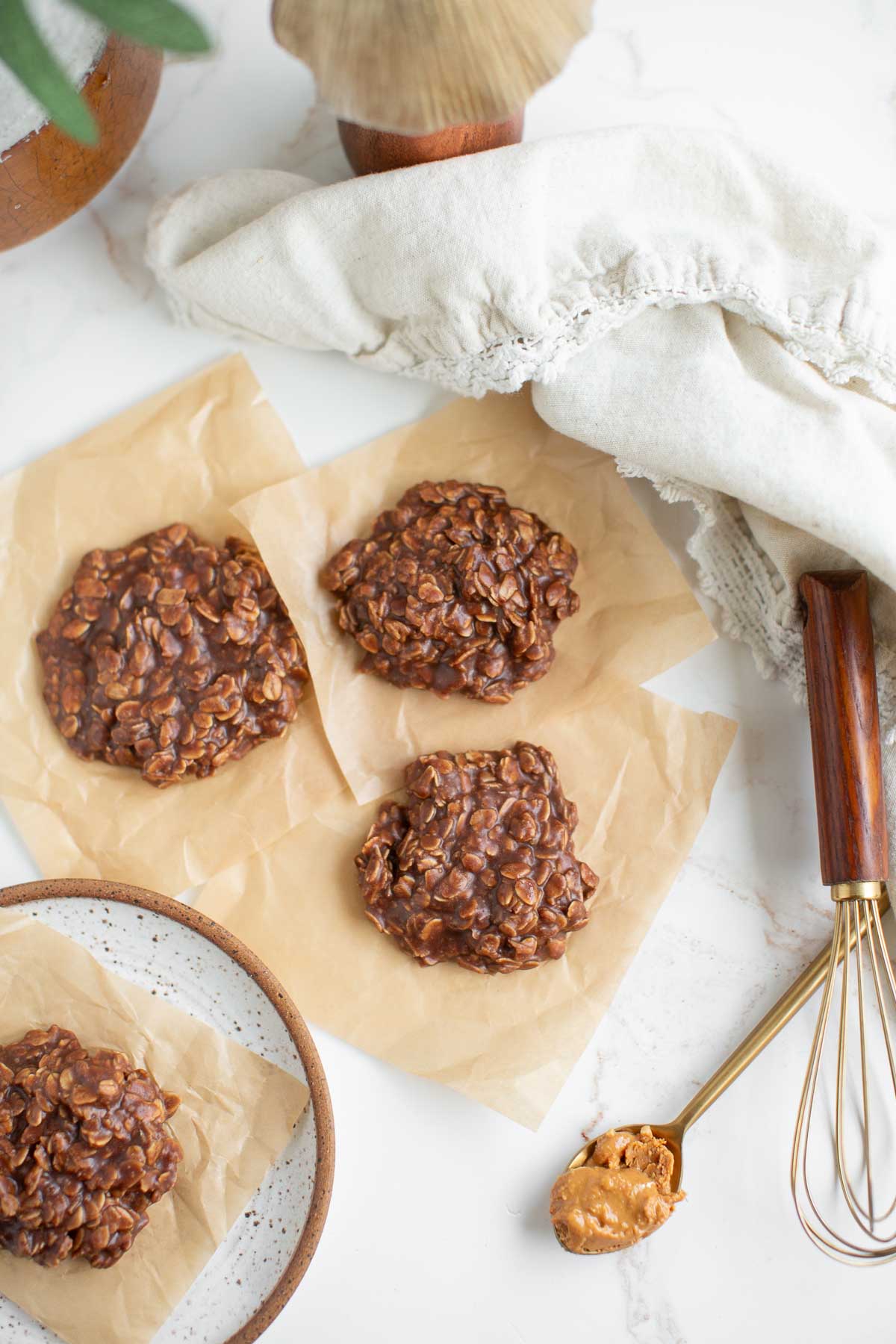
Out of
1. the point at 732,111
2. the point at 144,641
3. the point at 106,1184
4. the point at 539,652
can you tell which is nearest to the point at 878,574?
the point at 539,652

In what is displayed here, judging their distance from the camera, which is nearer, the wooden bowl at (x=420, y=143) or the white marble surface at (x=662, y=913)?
the wooden bowl at (x=420, y=143)

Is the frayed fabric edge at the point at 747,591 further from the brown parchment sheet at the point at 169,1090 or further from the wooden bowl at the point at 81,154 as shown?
the brown parchment sheet at the point at 169,1090

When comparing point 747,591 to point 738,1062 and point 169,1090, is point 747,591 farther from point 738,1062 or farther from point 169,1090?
point 169,1090

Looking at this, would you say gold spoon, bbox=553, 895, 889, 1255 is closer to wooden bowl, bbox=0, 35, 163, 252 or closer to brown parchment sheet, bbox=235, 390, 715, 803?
brown parchment sheet, bbox=235, 390, 715, 803

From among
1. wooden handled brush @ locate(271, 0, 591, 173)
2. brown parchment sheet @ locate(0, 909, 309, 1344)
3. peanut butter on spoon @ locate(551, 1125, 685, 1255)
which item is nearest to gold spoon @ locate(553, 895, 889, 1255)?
peanut butter on spoon @ locate(551, 1125, 685, 1255)

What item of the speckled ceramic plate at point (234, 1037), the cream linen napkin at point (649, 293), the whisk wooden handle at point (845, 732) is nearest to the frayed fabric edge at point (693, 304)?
the cream linen napkin at point (649, 293)

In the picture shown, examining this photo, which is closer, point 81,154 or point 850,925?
point 81,154

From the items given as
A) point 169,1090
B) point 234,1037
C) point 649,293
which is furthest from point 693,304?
point 169,1090

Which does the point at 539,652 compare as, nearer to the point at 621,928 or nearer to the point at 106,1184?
the point at 621,928
